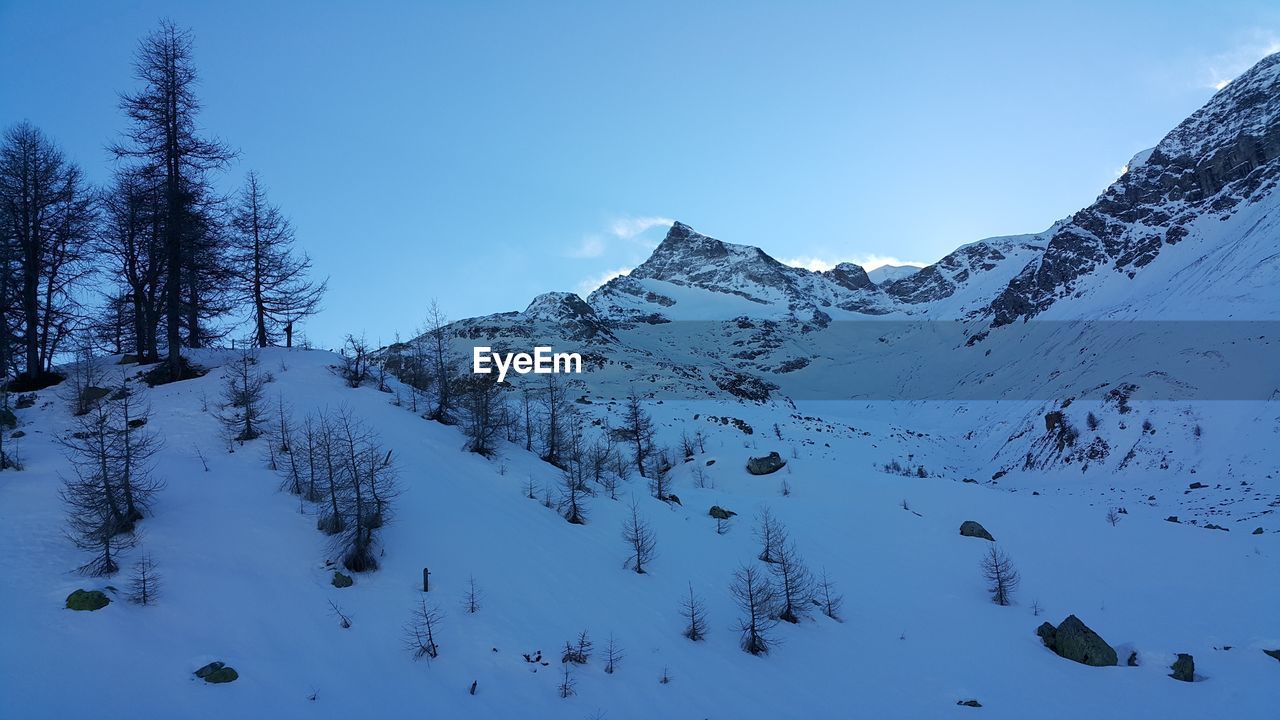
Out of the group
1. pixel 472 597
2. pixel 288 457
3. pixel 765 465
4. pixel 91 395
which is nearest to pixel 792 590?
pixel 472 597

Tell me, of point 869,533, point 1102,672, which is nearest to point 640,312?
point 869,533

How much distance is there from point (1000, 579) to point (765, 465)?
1715cm

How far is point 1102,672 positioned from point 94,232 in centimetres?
4143

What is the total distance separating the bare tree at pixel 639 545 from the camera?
64.1 feet

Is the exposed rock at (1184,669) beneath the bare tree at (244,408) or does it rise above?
beneath

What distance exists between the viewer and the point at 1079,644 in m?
16.5

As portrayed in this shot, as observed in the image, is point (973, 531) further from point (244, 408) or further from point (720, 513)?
point (244, 408)

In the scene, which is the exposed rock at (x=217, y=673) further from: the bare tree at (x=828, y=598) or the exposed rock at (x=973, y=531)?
the exposed rock at (x=973, y=531)

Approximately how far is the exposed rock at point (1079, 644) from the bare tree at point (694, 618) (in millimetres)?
10783

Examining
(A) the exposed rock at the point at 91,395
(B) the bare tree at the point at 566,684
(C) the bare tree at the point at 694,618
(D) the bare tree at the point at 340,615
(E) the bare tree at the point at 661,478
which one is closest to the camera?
(B) the bare tree at the point at 566,684

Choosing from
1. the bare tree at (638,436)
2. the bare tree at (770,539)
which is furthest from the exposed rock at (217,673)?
the bare tree at (638,436)

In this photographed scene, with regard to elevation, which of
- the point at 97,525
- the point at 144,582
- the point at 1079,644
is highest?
the point at 97,525

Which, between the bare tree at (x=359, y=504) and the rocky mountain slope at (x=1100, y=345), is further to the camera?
the rocky mountain slope at (x=1100, y=345)

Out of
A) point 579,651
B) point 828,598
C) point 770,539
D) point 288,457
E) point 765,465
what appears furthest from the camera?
point 765,465
